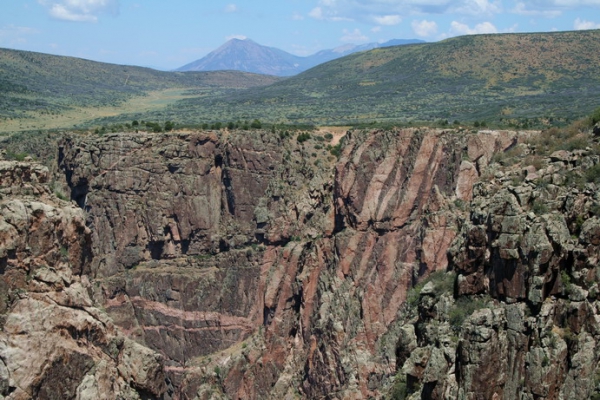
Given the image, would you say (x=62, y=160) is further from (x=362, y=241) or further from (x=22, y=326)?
(x=22, y=326)

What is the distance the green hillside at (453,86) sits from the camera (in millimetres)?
101688

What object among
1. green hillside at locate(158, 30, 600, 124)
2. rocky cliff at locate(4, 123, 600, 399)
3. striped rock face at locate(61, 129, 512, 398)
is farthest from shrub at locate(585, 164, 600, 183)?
green hillside at locate(158, 30, 600, 124)

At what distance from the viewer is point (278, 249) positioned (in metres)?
70.6

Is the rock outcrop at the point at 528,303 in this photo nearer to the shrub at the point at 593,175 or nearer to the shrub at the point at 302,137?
the shrub at the point at 593,175

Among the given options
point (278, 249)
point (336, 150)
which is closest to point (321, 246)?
point (278, 249)

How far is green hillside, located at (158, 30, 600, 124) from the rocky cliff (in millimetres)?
25452

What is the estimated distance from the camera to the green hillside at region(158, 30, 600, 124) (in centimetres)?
10169

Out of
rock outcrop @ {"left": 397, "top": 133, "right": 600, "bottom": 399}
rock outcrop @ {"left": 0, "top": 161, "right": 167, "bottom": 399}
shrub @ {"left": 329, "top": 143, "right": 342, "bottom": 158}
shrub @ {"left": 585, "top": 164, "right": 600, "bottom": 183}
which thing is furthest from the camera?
shrub @ {"left": 329, "top": 143, "right": 342, "bottom": 158}

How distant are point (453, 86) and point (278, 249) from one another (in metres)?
61.1

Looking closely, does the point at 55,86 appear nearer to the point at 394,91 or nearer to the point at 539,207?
the point at 394,91

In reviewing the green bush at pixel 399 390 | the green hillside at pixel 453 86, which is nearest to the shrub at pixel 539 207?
the green bush at pixel 399 390

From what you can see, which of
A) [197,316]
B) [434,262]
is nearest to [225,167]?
[197,316]

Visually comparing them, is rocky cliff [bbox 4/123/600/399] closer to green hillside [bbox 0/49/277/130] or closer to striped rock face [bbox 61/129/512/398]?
striped rock face [bbox 61/129/512/398]

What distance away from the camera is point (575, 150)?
3092cm
